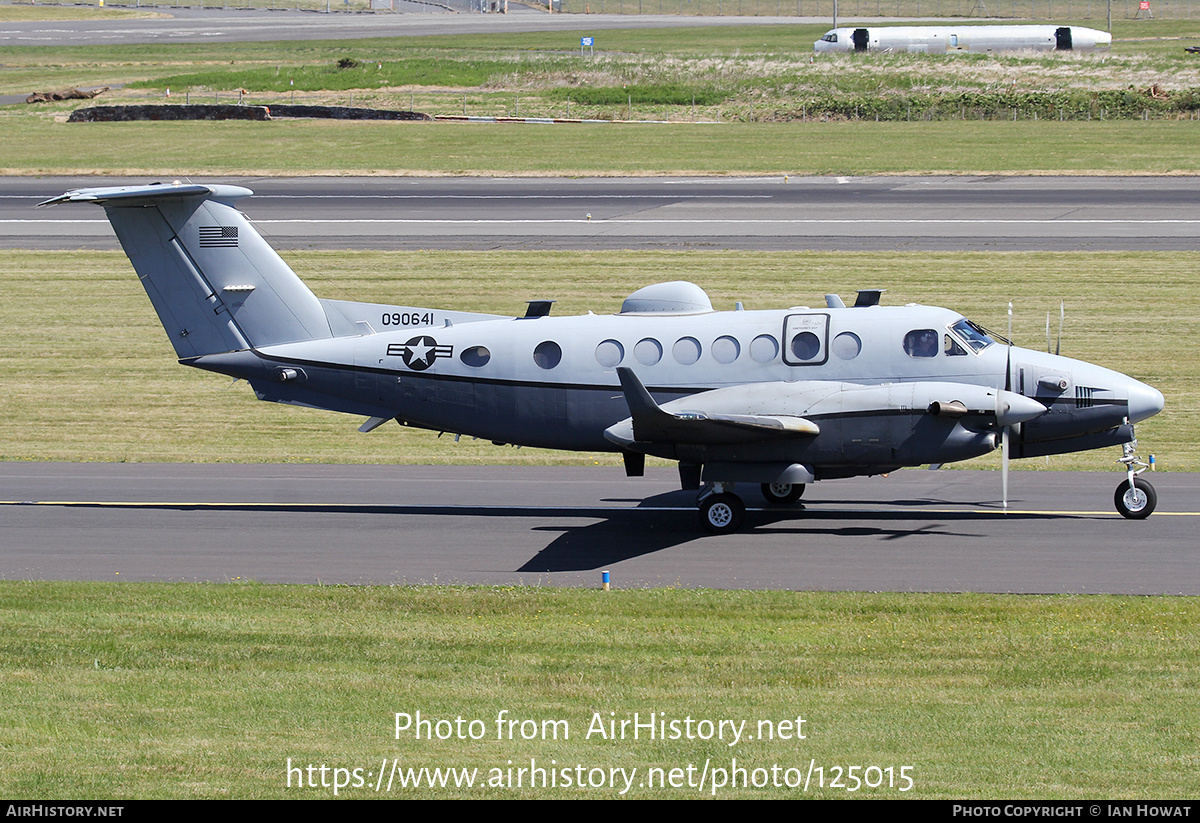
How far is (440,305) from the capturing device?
121 ft

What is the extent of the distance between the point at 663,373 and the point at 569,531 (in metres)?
2.86

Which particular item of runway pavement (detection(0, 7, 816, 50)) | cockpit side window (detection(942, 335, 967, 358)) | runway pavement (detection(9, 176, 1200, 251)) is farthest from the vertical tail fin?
runway pavement (detection(0, 7, 816, 50))

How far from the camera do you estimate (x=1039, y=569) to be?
1722 centimetres

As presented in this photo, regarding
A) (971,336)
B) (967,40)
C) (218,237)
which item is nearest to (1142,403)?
(971,336)

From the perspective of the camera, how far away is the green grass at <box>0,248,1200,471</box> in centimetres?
2673

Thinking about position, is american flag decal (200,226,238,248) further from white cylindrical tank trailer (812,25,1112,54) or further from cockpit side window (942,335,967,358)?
white cylindrical tank trailer (812,25,1112,54)

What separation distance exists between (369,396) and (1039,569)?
10663 mm

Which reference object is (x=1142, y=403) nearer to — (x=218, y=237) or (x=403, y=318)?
(x=403, y=318)

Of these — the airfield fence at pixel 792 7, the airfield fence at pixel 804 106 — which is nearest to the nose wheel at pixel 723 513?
the airfield fence at pixel 804 106

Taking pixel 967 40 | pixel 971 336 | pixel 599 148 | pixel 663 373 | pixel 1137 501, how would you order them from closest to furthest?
1. pixel 1137 501
2. pixel 971 336
3. pixel 663 373
4. pixel 599 148
5. pixel 967 40

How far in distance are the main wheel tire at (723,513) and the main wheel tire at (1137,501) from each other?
5.66 metres

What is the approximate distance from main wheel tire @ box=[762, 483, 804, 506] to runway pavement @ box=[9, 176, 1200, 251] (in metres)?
21.8

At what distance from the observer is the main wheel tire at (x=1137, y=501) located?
1944cm

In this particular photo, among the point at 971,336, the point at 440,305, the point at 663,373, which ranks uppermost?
the point at 971,336
